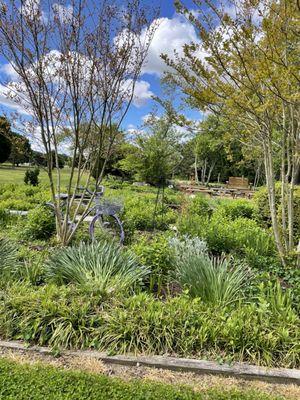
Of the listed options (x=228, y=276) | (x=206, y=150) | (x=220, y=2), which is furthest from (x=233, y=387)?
(x=206, y=150)

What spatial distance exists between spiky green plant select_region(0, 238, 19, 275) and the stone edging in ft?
3.51

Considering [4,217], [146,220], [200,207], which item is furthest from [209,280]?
[200,207]

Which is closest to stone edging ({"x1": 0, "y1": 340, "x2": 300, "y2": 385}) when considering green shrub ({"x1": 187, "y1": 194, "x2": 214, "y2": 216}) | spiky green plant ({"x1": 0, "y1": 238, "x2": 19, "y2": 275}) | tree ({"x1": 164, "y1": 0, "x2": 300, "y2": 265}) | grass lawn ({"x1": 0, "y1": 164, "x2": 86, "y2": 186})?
spiky green plant ({"x1": 0, "y1": 238, "x2": 19, "y2": 275})

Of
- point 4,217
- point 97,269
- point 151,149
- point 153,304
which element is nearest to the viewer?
point 153,304

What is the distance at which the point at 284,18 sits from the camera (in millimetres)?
2861

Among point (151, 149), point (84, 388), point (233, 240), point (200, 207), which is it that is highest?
point (151, 149)

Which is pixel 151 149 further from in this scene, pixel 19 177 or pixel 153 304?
pixel 153 304

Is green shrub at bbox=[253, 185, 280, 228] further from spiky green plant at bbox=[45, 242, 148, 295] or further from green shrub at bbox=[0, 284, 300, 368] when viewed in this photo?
green shrub at bbox=[0, 284, 300, 368]

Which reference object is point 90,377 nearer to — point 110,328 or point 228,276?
point 110,328

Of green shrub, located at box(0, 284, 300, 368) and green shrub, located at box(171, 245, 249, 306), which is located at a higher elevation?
green shrub, located at box(171, 245, 249, 306)

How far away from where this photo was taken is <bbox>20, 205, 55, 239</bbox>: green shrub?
5.42 m

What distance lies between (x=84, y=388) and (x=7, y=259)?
200cm

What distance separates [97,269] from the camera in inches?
128

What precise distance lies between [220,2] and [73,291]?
321 centimetres
